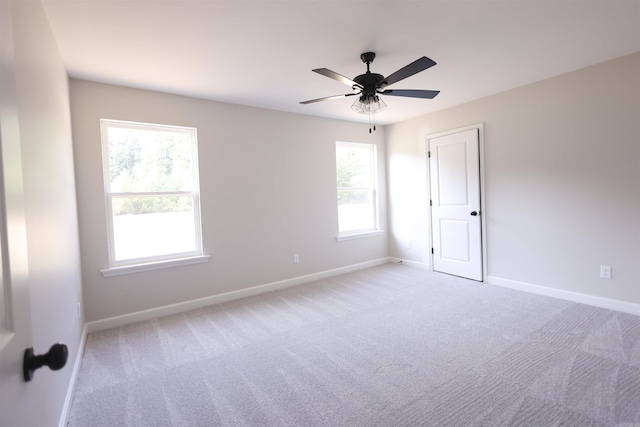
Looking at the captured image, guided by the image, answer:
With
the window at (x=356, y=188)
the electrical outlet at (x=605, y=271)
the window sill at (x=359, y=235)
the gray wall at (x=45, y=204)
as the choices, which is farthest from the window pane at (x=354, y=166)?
the gray wall at (x=45, y=204)

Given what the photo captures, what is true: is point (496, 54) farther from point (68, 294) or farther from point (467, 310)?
point (68, 294)

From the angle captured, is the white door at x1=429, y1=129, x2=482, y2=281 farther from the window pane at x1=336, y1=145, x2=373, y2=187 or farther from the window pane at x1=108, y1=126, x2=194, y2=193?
the window pane at x1=108, y1=126, x2=194, y2=193

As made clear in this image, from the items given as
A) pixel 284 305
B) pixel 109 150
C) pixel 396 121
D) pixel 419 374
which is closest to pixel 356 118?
pixel 396 121

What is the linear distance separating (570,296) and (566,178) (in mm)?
1311

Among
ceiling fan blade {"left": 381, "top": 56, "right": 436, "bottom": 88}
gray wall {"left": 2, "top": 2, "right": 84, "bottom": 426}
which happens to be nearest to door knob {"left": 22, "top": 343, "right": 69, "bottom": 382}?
gray wall {"left": 2, "top": 2, "right": 84, "bottom": 426}

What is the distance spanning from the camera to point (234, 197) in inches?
156

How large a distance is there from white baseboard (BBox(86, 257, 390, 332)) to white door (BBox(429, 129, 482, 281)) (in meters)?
1.39

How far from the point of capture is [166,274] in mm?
3498

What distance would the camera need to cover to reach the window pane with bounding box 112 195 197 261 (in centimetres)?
330

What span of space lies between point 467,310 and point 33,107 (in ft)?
12.6

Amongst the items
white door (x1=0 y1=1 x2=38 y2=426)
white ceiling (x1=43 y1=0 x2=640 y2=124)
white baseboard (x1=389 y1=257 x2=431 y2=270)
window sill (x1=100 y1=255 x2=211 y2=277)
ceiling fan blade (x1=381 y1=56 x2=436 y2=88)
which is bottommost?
white baseboard (x1=389 y1=257 x2=431 y2=270)

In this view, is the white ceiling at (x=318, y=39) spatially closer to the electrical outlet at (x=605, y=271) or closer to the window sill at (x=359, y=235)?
the electrical outlet at (x=605, y=271)

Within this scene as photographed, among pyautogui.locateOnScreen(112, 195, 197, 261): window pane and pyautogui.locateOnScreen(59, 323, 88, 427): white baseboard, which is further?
pyautogui.locateOnScreen(112, 195, 197, 261): window pane

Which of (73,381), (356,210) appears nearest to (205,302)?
(73,381)
